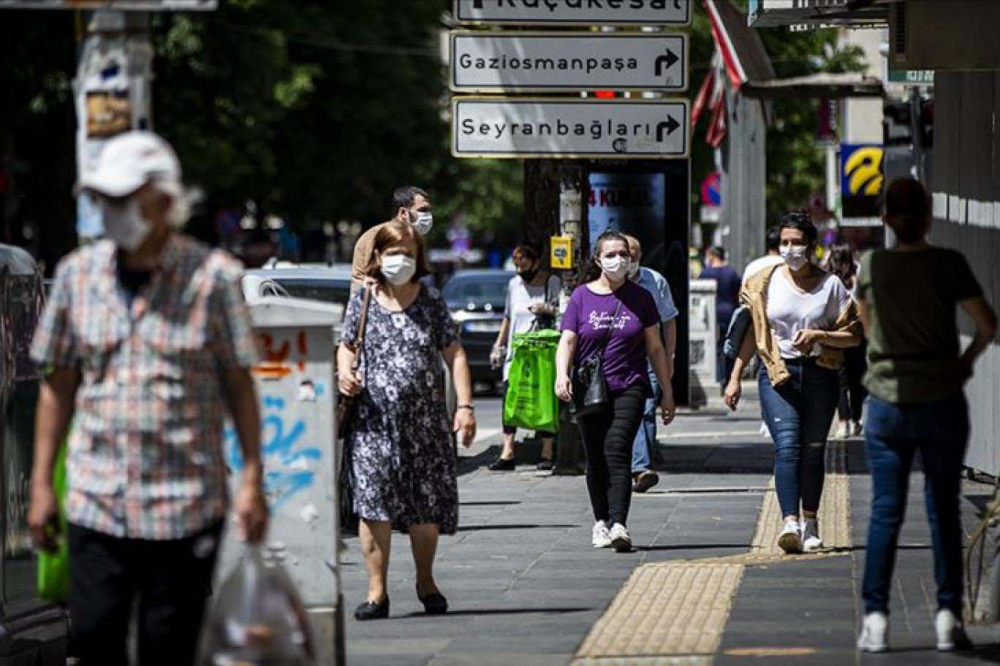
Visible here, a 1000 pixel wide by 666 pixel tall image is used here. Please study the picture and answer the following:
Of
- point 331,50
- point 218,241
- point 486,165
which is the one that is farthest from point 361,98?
point 486,165

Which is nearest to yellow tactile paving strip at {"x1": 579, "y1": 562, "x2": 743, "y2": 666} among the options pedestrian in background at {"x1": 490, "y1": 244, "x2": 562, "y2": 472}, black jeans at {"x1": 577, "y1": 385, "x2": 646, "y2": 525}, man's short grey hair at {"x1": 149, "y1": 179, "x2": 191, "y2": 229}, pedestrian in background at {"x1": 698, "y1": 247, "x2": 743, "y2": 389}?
black jeans at {"x1": 577, "y1": 385, "x2": 646, "y2": 525}

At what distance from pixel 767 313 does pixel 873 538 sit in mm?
3336

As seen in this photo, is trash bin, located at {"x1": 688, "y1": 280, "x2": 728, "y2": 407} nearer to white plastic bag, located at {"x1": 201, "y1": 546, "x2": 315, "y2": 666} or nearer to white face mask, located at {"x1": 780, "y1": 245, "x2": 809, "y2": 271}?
white face mask, located at {"x1": 780, "y1": 245, "x2": 809, "y2": 271}

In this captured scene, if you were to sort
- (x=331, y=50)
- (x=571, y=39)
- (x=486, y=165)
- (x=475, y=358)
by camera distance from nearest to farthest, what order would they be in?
(x=571, y=39)
(x=475, y=358)
(x=331, y=50)
(x=486, y=165)

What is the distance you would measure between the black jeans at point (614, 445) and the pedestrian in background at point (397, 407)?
84.2 inches

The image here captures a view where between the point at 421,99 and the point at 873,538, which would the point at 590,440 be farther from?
the point at 421,99

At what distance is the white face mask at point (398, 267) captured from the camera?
377 inches

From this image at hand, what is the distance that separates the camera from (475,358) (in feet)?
92.4

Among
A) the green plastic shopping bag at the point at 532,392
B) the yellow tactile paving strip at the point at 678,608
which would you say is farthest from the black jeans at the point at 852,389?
the yellow tactile paving strip at the point at 678,608

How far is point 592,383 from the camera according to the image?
38.4 ft

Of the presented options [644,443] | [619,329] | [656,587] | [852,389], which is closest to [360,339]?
[656,587]

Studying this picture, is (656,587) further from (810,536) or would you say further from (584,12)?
(584,12)

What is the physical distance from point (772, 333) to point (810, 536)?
106cm

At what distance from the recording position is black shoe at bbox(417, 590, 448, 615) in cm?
983
